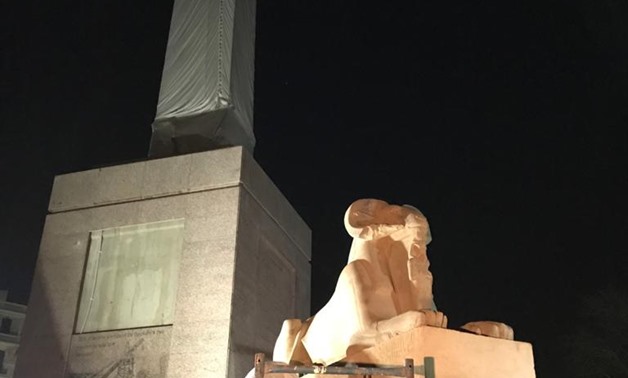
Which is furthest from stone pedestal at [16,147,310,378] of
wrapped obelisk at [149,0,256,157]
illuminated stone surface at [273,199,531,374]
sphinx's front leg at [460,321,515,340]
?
sphinx's front leg at [460,321,515,340]

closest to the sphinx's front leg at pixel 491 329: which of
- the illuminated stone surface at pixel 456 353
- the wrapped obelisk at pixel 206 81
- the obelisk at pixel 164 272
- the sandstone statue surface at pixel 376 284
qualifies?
the sandstone statue surface at pixel 376 284

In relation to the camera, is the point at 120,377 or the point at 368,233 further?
the point at 120,377

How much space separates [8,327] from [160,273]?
26374 millimetres

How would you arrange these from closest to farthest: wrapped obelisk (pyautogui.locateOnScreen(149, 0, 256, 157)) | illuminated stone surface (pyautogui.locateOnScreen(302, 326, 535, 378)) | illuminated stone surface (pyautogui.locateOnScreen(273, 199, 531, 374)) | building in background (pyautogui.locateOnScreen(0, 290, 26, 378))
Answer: illuminated stone surface (pyautogui.locateOnScreen(302, 326, 535, 378))
illuminated stone surface (pyautogui.locateOnScreen(273, 199, 531, 374))
wrapped obelisk (pyautogui.locateOnScreen(149, 0, 256, 157))
building in background (pyautogui.locateOnScreen(0, 290, 26, 378))

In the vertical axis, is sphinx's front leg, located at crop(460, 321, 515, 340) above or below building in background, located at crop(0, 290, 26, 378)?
below

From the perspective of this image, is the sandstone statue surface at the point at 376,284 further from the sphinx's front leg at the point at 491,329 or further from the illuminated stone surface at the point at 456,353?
the illuminated stone surface at the point at 456,353

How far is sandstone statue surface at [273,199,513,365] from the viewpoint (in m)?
5.09

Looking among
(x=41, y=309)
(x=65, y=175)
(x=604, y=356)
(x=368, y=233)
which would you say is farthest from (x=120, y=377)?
(x=604, y=356)

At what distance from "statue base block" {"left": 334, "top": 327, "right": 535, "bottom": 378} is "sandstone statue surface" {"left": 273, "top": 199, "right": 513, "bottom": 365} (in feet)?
0.44

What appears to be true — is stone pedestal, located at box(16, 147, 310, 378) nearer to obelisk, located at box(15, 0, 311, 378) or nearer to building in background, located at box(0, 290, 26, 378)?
obelisk, located at box(15, 0, 311, 378)

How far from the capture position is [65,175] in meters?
8.88

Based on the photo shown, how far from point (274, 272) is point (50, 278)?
8.54ft

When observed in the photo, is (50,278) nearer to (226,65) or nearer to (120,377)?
(120,377)

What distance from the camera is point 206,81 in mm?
10344
